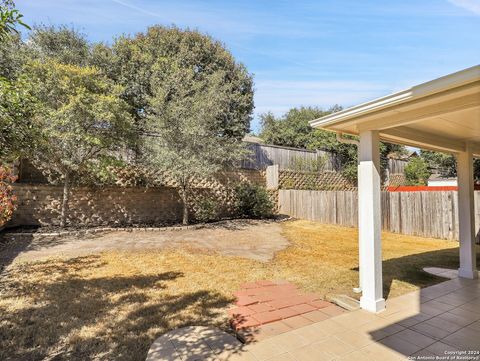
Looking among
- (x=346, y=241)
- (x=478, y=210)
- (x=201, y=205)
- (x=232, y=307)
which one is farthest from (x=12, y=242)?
(x=478, y=210)

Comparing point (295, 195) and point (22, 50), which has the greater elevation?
point (22, 50)

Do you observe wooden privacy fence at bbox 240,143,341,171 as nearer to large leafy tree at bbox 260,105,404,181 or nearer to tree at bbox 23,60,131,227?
large leafy tree at bbox 260,105,404,181

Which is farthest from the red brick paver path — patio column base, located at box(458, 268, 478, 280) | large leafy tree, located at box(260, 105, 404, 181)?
large leafy tree, located at box(260, 105, 404, 181)

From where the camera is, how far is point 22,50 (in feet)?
31.4

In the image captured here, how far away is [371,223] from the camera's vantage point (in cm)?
319

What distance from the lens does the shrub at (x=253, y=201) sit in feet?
37.4

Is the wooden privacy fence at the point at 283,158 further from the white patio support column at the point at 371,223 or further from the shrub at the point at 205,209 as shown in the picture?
the white patio support column at the point at 371,223

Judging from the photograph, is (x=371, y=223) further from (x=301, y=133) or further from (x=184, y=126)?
(x=301, y=133)

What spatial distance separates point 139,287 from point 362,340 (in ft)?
9.58

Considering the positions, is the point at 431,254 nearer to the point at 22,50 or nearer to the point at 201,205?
the point at 201,205

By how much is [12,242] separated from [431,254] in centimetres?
963

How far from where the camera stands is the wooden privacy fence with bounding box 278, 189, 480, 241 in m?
7.73

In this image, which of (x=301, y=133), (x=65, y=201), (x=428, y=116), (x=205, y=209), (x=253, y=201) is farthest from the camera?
(x=301, y=133)

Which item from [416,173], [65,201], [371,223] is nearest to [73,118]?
[65,201]
